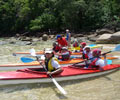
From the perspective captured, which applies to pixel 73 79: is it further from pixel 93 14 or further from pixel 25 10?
pixel 25 10

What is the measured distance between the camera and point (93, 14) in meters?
21.8

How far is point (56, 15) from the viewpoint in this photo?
25.4m

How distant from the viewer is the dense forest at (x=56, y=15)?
20.8m

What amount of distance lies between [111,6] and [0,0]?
843 inches

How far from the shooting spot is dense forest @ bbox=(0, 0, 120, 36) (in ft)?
68.4

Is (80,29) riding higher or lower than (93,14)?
lower

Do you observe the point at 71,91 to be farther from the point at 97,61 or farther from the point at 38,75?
the point at 97,61

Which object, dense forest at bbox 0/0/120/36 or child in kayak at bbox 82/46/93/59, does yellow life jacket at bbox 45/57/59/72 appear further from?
dense forest at bbox 0/0/120/36

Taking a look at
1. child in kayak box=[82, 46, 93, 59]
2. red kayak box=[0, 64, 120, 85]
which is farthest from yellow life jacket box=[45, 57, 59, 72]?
child in kayak box=[82, 46, 93, 59]

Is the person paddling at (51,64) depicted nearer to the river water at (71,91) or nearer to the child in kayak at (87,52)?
the river water at (71,91)

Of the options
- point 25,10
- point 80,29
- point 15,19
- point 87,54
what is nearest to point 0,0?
point 15,19

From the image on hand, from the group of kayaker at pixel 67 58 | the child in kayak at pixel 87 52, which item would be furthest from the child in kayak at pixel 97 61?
the child in kayak at pixel 87 52

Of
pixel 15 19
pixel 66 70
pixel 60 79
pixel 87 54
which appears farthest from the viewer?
pixel 15 19

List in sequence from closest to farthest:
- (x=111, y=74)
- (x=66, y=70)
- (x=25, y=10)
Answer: (x=66, y=70), (x=111, y=74), (x=25, y=10)
